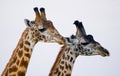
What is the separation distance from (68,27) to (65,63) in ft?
0.62

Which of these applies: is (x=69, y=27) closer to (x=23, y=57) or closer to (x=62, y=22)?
(x=62, y=22)

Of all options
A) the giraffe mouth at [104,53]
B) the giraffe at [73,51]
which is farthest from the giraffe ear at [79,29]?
the giraffe mouth at [104,53]

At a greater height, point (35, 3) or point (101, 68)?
point (35, 3)

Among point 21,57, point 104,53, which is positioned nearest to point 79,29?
point 104,53

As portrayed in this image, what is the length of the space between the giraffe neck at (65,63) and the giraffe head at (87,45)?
40mm

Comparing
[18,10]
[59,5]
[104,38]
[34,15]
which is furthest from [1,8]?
[104,38]

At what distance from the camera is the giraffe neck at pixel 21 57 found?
134 centimetres

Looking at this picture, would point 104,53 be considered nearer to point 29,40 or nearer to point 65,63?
point 65,63

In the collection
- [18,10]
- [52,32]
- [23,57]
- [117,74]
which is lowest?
[117,74]

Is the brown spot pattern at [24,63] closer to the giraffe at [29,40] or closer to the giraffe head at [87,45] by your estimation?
the giraffe at [29,40]

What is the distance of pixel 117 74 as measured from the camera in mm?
1489

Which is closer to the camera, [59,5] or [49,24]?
[49,24]

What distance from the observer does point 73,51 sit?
54.7 inches

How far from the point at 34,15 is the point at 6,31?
0.52 ft
